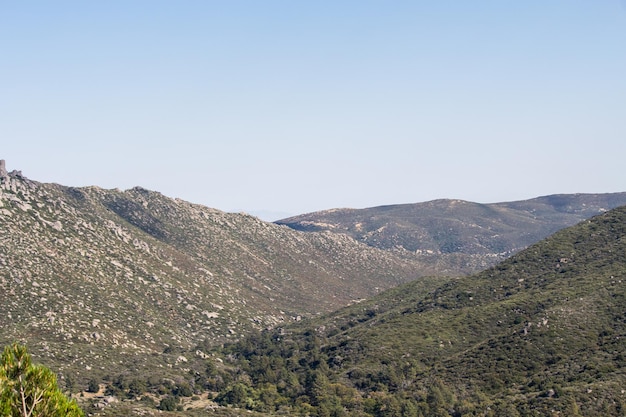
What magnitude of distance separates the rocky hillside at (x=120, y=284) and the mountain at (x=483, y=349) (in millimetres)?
16398

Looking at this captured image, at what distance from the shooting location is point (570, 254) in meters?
135

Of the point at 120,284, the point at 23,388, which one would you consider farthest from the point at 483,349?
the point at 120,284

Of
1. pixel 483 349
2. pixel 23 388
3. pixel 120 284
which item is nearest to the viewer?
pixel 23 388

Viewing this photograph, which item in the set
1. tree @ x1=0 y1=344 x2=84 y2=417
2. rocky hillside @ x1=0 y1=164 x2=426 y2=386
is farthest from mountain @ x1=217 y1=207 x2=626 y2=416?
tree @ x1=0 y1=344 x2=84 y2=417

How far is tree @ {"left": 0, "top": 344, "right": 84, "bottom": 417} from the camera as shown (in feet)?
116

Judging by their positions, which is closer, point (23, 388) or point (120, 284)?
point (23, 388)

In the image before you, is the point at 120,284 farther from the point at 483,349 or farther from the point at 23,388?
the point at 23,388

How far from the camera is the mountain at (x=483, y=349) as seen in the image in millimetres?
83188

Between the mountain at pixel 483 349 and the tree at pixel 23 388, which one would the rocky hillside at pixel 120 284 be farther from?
the tree at pixel 23 388

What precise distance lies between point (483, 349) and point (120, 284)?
247ft

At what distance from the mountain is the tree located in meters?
54.3

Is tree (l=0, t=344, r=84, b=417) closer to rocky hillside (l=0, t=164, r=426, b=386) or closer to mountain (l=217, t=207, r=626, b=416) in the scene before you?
mountain (l=217, t=207, r=626, b=416)

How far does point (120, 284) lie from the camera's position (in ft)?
453

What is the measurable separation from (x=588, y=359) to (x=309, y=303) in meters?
102
